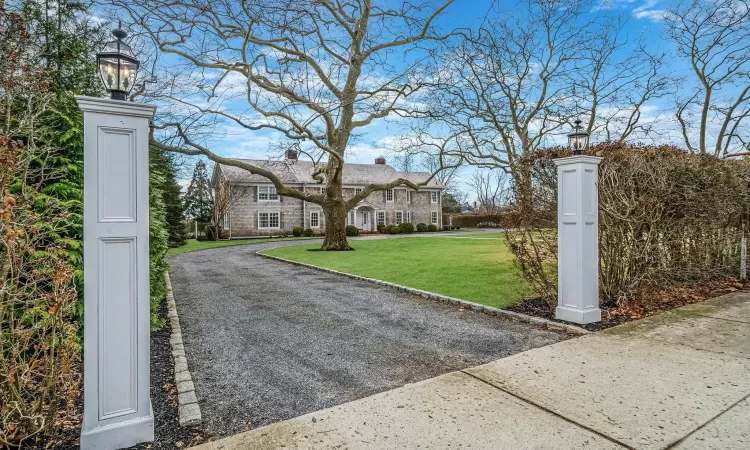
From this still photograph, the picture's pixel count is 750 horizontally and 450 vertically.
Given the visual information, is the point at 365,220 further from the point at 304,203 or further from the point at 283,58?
the point at 283,58

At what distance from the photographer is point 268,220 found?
104ft

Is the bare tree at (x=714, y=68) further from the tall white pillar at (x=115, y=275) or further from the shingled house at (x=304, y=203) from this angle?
the shingled house at (x=304, y=203)

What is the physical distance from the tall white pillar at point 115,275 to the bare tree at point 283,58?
851cm

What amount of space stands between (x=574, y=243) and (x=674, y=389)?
2279mm

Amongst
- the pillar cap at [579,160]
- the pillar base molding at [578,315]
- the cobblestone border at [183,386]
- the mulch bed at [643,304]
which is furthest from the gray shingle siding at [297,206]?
the pillar base molding at [578,315]

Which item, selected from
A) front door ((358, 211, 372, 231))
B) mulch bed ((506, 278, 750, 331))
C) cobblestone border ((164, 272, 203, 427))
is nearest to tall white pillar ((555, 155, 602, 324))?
mulch bed ((506, 278, 750, 331))

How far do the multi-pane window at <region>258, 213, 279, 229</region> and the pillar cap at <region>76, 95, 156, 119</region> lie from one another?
29.9 meters

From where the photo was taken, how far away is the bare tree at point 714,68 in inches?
512

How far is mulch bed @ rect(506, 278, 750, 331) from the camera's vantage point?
5.27 m

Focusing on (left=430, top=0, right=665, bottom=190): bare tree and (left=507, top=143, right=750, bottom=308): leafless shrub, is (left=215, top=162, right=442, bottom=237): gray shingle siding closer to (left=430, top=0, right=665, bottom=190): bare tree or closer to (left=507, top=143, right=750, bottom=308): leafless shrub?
(left=430, top=0, right=665, bottom=190): bare tree

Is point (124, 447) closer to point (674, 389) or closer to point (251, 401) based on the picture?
point (251, 401)

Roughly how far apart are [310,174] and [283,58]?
1689 cm

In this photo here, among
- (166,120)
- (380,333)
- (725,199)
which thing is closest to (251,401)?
(380,333)

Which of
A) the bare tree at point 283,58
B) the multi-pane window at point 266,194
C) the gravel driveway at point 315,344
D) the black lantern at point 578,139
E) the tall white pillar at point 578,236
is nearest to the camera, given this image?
the gravel driveway at point 315,344
